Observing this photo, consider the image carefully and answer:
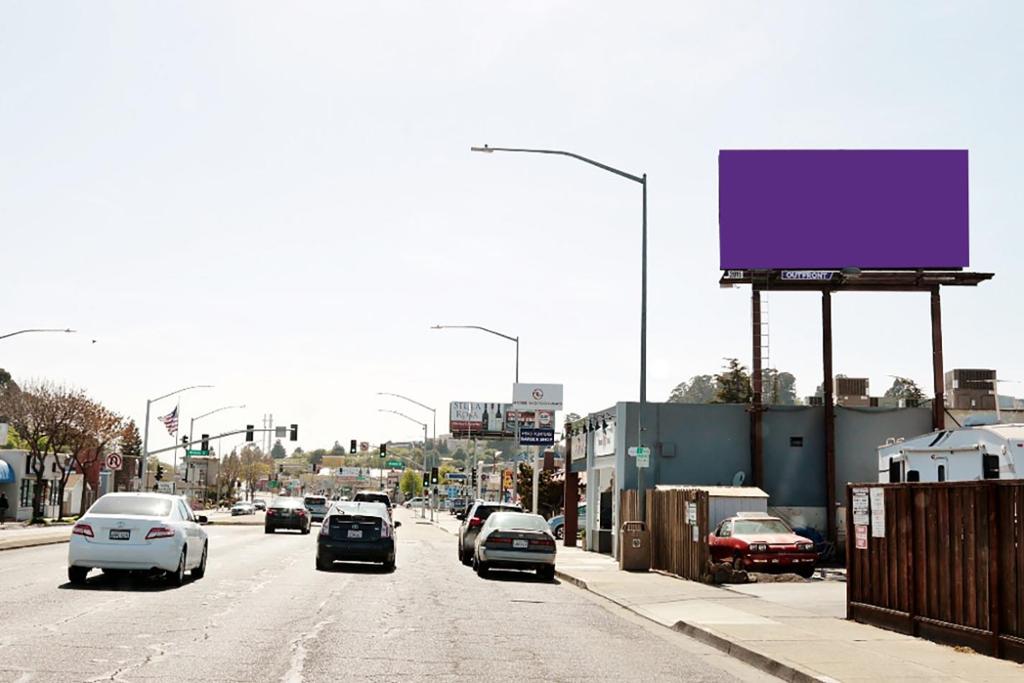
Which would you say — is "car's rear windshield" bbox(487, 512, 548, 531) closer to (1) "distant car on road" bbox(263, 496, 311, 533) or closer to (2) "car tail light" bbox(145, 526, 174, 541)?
(2) "car tail light" bbox(145, 526, 174, 541)

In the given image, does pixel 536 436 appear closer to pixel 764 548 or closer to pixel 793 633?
pixel 764 548

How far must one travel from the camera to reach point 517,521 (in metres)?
26.2

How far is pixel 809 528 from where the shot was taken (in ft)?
110

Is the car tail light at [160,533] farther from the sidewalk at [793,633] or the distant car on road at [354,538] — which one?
the sidewalk at [793,633]

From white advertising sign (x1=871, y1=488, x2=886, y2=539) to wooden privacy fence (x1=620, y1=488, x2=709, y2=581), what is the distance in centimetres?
825

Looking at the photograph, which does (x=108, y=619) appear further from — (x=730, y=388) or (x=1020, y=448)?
(x=730, y=388)

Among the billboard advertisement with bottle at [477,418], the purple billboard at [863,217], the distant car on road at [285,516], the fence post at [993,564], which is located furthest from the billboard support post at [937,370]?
the billboard advertisement with bottle at [477,418]

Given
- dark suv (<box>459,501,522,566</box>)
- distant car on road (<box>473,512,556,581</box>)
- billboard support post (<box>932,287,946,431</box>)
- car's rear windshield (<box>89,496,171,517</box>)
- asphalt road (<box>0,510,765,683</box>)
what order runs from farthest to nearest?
1. billboard support post (<box>932,287,946,431</box>)
2. dark suv (<box>459,501,522,566</box>)
3. distant car on road (<box>473,512,556,581</box>)
4. car's rear windshield (<box>89,496,171,517</box>)
5. asphalt road (<box>0,510,765,683</box>)

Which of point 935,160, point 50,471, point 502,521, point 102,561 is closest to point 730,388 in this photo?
point 50,471

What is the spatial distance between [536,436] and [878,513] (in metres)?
32.2

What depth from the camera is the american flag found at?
83312 millimetres

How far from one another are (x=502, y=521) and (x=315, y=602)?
8646mm

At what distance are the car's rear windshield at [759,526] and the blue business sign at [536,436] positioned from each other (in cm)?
2108

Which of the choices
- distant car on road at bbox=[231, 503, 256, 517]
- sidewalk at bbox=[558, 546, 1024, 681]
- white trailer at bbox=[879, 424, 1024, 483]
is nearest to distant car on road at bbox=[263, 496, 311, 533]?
sidewalk at bbox=[558, 546, 1024, 681]
